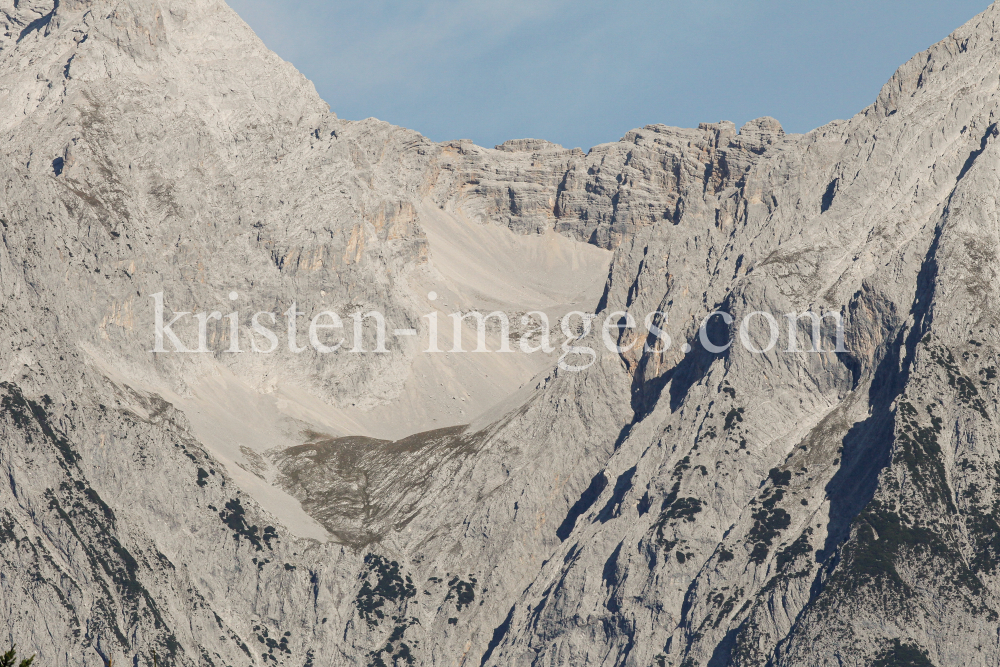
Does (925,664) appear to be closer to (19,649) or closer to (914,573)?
(914,573)

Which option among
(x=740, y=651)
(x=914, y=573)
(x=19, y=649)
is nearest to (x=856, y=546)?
(x=914, y=573)

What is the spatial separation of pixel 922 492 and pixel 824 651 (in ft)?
83.8

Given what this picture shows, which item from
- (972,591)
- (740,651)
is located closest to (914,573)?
(972,591)

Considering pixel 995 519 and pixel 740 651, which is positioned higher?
pixel 995 519

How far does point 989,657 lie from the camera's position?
606 feet

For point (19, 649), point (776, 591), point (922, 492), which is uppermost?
point (922, 492)

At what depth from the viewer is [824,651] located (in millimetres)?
187750

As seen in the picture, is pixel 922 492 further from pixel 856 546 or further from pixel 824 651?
pixel 824 651

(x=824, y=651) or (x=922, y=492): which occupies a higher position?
(x=922, y=492)

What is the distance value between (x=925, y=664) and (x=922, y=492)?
77.4 feet

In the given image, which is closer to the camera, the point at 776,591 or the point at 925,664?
the point at 925,664

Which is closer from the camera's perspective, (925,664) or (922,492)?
(925,664)

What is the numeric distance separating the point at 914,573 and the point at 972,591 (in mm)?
7285

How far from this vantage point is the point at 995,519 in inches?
7633
